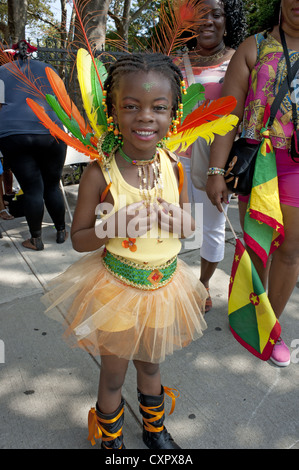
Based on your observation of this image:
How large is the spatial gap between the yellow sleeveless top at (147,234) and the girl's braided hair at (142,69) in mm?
227

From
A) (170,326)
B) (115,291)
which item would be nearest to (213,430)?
(170,326)

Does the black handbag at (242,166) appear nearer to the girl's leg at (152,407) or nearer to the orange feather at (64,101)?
the orange feather at (64,101)

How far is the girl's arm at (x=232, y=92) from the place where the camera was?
197cm

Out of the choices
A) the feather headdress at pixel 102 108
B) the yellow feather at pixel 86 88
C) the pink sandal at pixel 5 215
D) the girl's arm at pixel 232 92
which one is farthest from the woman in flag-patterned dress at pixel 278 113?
the pink sandal at pixel 5 215

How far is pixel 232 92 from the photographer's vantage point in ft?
6.66

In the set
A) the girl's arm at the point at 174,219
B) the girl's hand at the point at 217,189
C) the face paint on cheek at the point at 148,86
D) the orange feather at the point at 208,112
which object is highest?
the face paint on cheek at the point at 148,86

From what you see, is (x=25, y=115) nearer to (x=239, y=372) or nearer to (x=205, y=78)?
(x=205, y=78)

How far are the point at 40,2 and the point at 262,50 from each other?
19.4m

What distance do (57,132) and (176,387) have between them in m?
1.48

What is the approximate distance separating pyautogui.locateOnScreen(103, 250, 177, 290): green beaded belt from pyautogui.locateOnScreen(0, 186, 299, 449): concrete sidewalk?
80 cm

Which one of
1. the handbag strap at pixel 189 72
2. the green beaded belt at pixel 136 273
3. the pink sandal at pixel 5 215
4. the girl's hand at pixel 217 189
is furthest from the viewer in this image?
the pink sandal at pixel 5 215

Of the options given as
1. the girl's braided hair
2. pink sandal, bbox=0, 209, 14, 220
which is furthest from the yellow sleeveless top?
pink sandal, bbox=0, 209, 14, 220

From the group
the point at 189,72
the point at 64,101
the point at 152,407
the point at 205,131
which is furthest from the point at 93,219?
the point at 189,72

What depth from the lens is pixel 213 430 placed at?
5.93ft
